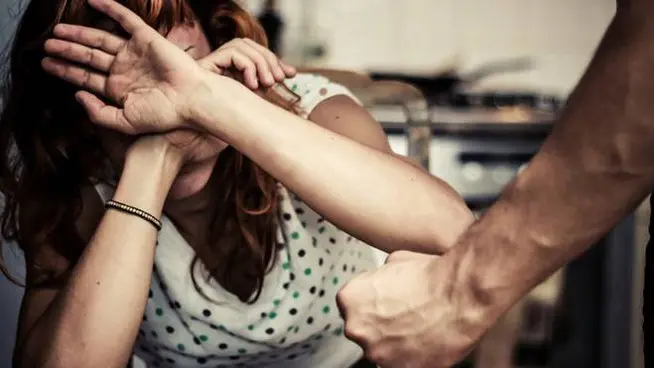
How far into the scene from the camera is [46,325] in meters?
0.72

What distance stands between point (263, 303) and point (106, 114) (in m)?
0.28

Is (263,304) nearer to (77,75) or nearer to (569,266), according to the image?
(77,75)

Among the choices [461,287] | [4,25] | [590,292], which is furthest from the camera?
[590,292]

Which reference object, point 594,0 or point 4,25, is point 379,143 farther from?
point 594,0

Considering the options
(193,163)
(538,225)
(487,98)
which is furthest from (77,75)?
(487,98)

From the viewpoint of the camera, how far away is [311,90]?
2.92ft

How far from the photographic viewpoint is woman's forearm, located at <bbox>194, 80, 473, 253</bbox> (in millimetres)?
587

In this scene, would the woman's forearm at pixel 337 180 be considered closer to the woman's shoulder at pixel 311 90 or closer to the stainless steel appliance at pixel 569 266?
the woman's shoulder at pixel 311 90

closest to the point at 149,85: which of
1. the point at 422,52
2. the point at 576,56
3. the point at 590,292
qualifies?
the point at 590,292

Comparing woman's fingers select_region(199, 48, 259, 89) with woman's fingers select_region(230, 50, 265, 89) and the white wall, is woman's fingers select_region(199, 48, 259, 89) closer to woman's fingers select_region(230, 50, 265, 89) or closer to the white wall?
woman's fingers select_region(230, 50, 265, 89)

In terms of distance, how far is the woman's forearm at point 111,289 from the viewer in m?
0.68

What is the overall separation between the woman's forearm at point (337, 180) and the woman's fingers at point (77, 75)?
0.45ft

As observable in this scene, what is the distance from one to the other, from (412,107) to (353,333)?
83 cm

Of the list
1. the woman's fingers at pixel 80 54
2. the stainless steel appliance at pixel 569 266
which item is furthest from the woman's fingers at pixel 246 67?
the stainless steel appliance at pixel 569 266
